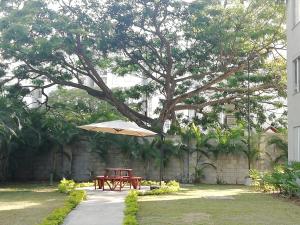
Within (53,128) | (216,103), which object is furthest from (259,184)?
(53,128)

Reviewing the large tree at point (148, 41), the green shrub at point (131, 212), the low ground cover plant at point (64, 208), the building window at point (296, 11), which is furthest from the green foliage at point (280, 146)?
the green shrub at point (131, 212)

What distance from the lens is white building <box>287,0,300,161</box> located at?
54.1ft

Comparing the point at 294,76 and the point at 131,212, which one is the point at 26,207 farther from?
the point at 294,76

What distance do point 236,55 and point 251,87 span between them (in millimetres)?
2890

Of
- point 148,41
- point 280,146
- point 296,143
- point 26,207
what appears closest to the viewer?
point 26,207

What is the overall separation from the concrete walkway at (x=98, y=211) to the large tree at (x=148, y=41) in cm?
830

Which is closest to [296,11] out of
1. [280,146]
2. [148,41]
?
[148,41]

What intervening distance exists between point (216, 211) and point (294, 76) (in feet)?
26.6

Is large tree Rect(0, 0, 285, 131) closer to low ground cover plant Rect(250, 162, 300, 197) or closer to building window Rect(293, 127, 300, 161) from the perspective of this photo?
building window Rect(293, 127, 300, 161)

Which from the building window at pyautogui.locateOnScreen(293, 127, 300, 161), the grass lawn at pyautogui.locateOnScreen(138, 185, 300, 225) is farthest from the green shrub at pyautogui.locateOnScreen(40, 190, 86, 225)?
the building window at pyautogui.locateOnScreen(293, 127, 300, 161)

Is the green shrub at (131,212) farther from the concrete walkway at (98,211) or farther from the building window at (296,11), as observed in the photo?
the building window at (296,11)

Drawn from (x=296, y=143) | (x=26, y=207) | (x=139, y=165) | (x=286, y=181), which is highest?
(x=296, y=143)

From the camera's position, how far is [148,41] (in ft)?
70.5

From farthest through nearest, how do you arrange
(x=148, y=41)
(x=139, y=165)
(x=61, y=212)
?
(x=139, y=165) < (x=148, y=41) < (x=61, y=212)
